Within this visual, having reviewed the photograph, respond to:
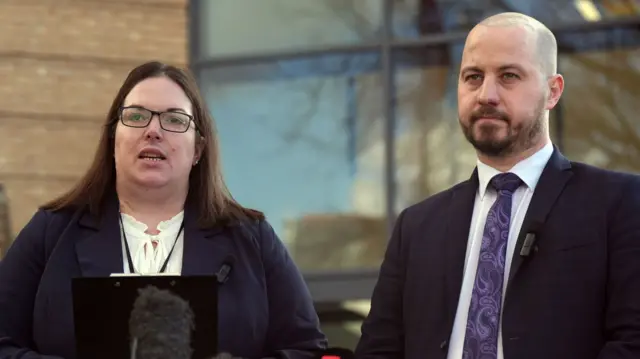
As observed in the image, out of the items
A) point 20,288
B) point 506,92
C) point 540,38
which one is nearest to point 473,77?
point 506,92

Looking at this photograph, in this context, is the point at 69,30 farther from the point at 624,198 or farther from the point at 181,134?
the point at 624,198

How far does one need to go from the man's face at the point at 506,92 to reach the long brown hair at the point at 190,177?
0.95 meters

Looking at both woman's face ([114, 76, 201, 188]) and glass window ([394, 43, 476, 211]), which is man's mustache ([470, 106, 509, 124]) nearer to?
woman's face ([114, 76, 201, 188])

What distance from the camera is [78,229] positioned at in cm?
419

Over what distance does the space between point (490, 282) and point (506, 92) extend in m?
0.60

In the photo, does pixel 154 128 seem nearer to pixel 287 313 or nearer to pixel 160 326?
pixel 287 313

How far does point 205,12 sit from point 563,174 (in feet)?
22.1

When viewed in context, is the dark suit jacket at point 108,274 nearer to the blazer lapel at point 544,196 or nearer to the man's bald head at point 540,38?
the blazer lapel at point 544,196

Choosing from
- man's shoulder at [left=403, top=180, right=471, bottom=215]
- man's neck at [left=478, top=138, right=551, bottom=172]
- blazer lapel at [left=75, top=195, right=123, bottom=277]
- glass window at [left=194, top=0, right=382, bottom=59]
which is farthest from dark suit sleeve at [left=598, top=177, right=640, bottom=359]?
glass window at [left=194, top=0, right=382, bottom=59]

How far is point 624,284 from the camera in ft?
11.7

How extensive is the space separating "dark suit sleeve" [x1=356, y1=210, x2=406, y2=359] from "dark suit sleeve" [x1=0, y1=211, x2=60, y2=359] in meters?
1.09

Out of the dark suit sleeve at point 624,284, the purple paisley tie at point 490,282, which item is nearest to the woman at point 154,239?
the purple paisley tie at point 490,282

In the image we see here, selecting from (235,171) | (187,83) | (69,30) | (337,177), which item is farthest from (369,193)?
(187,83)

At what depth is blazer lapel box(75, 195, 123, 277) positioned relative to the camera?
4.07 meters
